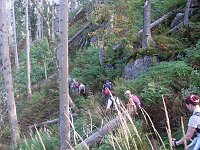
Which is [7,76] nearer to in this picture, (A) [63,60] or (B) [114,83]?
(A) [63,60]

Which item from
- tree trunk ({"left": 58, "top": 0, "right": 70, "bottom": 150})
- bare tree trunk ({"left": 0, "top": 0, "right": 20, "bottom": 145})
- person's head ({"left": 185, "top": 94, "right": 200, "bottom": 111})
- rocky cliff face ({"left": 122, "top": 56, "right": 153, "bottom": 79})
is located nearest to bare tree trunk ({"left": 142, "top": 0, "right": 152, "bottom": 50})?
rocky cliff face ({"left": 122, "top": 56, "right": 153, "bottom": 79})

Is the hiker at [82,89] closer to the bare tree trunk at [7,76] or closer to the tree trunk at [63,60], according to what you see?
the bare tree trunk at [7,76]

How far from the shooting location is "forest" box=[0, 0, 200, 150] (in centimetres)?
681

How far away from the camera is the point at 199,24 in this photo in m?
13.3

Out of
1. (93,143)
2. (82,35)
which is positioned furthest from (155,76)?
(82,35)

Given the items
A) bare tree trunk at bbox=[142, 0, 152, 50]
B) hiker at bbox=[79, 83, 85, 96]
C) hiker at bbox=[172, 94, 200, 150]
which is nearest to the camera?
hiker at bbox=[172, 94, 200, 150]

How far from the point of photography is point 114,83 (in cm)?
1425

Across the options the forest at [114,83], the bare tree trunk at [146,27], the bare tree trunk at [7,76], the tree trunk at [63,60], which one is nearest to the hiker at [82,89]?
the forest at [114,83]

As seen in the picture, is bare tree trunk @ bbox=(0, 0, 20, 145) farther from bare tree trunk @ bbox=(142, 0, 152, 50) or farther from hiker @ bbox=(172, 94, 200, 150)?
hiker @ bbox=(172, 94, 200, 150)

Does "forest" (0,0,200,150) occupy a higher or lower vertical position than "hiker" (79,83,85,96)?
higher

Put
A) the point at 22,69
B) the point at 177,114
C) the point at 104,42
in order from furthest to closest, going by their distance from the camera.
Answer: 1. the point at 22,69
2. the point at 104,42
3. the point at 177,114

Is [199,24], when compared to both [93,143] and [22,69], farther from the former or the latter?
[22,69]

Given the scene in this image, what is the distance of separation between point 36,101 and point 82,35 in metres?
9.79

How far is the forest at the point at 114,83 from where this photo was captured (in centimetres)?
681
